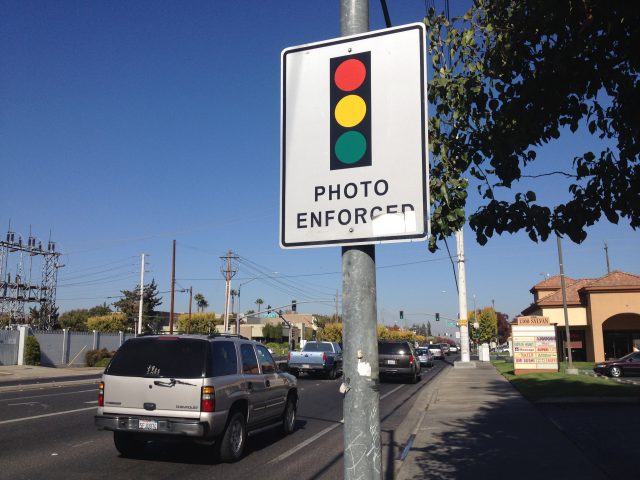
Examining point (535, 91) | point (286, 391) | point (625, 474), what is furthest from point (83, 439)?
point (535, 91)

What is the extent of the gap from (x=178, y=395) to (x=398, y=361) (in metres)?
19.2

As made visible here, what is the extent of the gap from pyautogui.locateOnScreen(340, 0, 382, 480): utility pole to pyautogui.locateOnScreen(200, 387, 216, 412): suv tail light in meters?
6.72

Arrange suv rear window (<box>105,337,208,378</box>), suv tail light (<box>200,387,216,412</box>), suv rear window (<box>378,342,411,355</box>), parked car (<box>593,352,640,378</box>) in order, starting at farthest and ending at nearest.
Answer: parked car (<box>593,352,640,378</box>) → suv rear window (<box>378,342,411,355</box>) → suv rear window (<box>105,337,208,378</box>) → suv tail light (<box>200,387,216,412</box>)

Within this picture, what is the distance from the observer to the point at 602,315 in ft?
133

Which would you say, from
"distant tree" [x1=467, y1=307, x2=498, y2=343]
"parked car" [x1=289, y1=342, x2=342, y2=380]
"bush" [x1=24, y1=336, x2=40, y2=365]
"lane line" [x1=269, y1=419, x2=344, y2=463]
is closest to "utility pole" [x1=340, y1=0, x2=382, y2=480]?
"lane line" [x1=269, y1=419, x2=344, y2=463]

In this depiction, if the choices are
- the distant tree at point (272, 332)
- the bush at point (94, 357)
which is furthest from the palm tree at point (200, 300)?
the bush at point (94, 357)

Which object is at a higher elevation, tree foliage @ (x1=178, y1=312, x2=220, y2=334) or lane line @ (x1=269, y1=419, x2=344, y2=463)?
tree foliage @ (x1=178, y1=312, x2=220, y2=334)

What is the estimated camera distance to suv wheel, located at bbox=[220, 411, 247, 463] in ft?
30.1

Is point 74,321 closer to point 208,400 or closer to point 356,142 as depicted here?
point 208,400

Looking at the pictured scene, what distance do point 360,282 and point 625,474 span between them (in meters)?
7.19

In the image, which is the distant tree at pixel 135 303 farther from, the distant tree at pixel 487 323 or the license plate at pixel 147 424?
the license plate at pixel 147 424

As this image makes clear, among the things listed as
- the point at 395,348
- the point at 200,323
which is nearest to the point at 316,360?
the point at 395,348

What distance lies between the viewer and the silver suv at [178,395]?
880 cm

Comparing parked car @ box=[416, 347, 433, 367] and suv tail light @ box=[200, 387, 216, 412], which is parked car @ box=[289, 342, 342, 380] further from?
suv tail light @ box=[200, 387, 216, 412]
